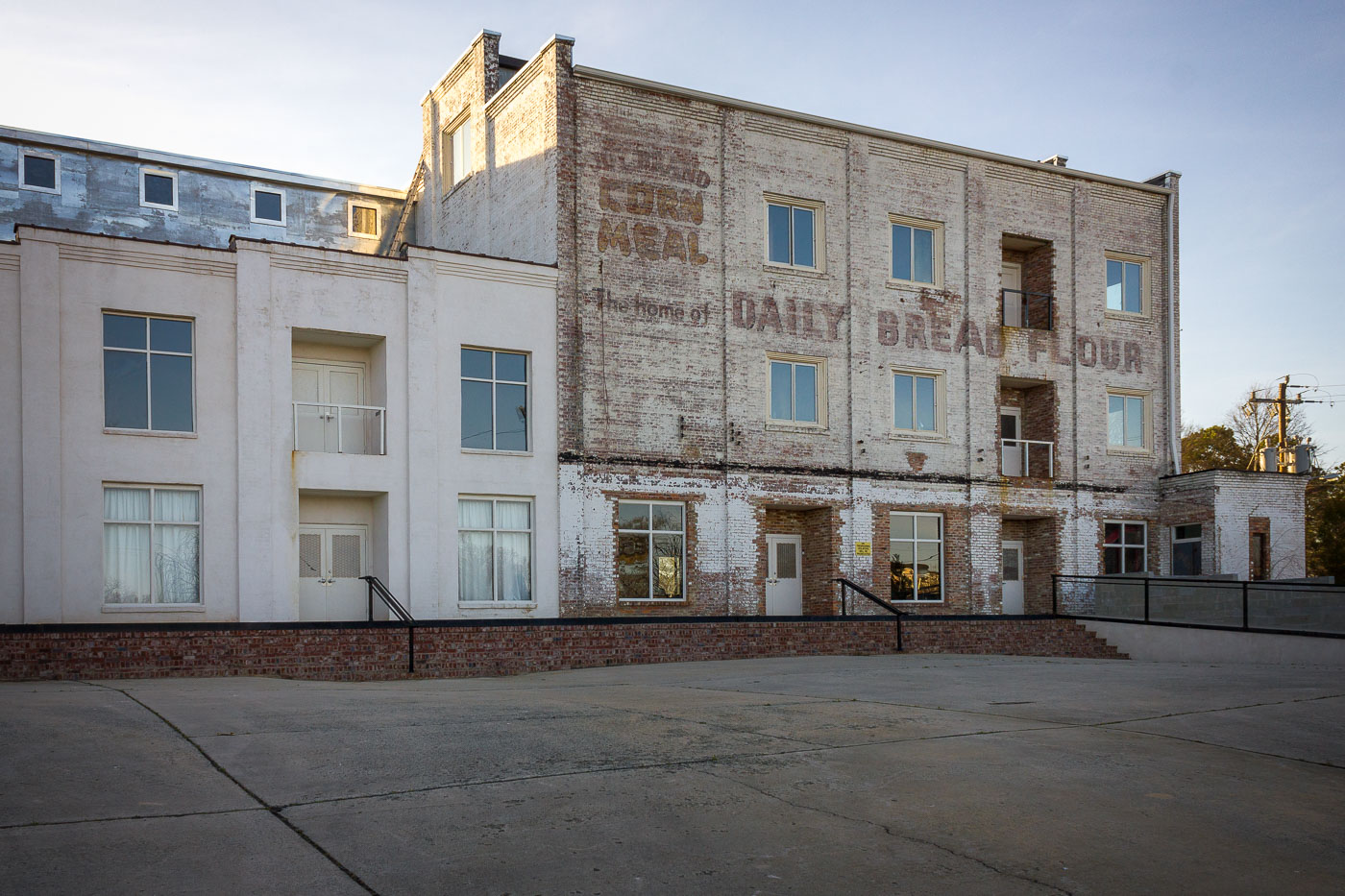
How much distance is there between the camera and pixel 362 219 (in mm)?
32812

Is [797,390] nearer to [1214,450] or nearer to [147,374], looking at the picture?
[147,374]

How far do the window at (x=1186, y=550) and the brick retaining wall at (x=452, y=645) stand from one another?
6.65 metres

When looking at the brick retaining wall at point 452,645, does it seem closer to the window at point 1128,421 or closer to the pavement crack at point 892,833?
the window at point 1128,421

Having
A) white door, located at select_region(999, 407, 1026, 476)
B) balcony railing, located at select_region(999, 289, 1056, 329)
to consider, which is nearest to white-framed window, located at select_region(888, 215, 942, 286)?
balcony railing, located at select_region(999, 289, 1056, 329)

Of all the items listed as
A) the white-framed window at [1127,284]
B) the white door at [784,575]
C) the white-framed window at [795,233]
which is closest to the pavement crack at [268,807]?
the white door at [784,575]

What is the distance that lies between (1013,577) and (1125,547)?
3131mm

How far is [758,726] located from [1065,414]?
21091 mm

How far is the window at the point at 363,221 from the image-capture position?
107 feet

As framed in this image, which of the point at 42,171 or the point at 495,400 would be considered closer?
the point at 495,400

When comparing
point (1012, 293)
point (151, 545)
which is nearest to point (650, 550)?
point (151, 545)

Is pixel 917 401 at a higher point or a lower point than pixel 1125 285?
lower

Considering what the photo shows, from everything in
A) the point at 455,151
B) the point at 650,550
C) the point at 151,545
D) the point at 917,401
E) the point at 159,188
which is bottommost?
the point at 650,550

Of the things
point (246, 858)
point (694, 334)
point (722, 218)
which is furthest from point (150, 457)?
point (246, 858)

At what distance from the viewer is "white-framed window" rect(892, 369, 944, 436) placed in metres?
26.6
